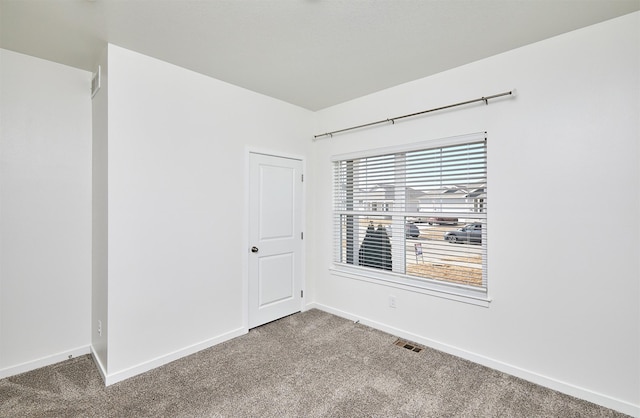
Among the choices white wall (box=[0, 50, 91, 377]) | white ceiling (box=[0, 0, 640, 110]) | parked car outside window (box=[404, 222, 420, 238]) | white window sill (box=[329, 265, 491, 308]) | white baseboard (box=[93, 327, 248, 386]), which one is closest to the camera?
white ceiling (box=[0, 0, 640, 110])

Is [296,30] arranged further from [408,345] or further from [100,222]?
[408,345]

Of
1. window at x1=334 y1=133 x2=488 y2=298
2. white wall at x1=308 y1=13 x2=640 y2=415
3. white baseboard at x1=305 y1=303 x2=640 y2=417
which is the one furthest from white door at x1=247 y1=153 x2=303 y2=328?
white wall at x1=308 y1=13 x2=640 y2=415

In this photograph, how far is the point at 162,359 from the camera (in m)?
2.62

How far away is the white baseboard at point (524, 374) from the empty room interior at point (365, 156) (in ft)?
0.04

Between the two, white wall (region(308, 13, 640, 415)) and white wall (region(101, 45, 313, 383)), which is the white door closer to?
white wall (region(101, 45, 313, 383))

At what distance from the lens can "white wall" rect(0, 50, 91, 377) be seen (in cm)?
245

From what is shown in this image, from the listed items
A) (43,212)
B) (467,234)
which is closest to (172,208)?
(43,212)

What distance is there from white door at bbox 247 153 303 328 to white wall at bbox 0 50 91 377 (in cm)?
155

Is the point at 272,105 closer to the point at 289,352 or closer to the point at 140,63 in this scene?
the point at 140,63

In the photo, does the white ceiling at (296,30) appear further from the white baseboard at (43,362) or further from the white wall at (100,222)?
the white baseboard at (43,362)

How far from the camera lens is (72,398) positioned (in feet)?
7.07

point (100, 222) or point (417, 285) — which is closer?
point (100, 222)

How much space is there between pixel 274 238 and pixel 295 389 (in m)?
1.69

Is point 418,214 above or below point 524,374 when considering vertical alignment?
above
